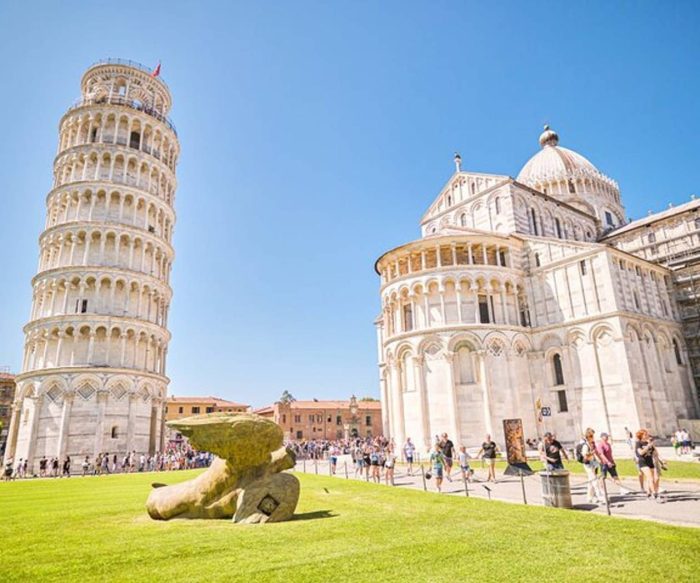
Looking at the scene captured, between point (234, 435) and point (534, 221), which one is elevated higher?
point (534, 221)

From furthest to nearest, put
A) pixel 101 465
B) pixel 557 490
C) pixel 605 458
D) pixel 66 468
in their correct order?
pixel 101 465, pixel 66 468, pixel 605 458, pixel 557 490

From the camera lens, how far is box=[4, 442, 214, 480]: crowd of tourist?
Result: 111 feet

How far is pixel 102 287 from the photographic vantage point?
4053cm

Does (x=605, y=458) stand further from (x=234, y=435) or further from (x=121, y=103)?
(x=121, y=103)

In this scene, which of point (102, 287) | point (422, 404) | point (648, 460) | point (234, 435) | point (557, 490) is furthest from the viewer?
point (102, 287)

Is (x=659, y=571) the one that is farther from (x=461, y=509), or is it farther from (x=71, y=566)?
(x=71, y=566)

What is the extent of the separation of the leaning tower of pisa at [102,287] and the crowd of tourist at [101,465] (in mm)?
671

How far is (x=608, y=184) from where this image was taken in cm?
5400

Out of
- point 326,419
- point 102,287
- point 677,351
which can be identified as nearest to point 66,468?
point 102,287

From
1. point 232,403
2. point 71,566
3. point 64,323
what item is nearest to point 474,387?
point 71,566

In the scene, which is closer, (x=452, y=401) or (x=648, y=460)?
(x=648, y=460)

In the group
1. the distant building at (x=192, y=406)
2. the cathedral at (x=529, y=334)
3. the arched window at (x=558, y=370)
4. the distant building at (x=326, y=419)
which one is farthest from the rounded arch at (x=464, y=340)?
the distant building at (x=192, y=406)

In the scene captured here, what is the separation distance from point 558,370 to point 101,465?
111 ft

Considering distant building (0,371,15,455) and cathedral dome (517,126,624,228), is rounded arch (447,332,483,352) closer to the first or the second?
cathedral dome (517,126,624,228)
